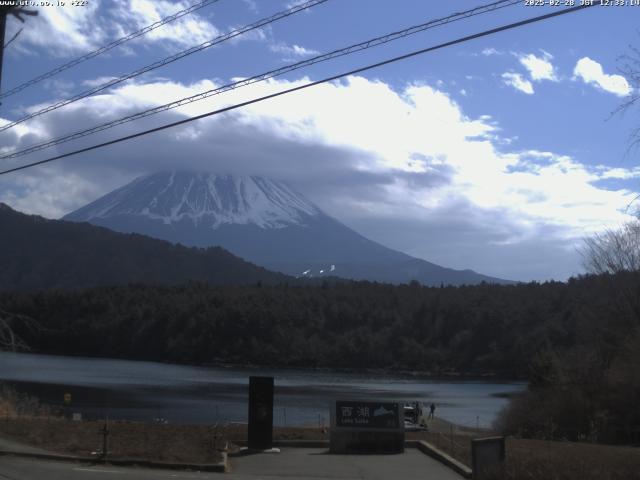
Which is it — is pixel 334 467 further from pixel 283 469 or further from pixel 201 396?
pixel 201 396

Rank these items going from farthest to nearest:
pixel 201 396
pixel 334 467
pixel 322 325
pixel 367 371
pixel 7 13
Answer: pixel 322 325 → pixel 367 371 → pixel 201 396 → pixel 334 467 → pixel 7 13

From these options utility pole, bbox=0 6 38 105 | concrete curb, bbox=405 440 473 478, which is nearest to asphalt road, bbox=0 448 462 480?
concrete curb, bbox=405 440 473 478

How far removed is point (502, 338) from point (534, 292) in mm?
16325

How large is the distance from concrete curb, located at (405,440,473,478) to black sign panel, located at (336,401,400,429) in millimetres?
1204

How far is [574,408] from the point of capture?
39.1 meters

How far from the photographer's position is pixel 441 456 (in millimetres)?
19891

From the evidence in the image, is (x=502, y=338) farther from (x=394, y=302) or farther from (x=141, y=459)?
(x=141, y=459)

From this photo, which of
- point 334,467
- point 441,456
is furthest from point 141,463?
point 441,456

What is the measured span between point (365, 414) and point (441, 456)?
2.32m

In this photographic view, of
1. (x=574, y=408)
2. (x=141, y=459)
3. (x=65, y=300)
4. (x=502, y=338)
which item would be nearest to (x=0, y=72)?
(x=141, y=459)

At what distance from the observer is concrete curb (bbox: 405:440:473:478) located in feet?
57.2

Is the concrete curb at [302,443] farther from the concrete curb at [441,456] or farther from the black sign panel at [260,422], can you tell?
the concrete curb at [441,456]

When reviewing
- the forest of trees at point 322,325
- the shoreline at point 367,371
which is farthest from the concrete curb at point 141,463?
the shoreline at point 367,371

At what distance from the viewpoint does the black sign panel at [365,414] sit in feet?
69.7
